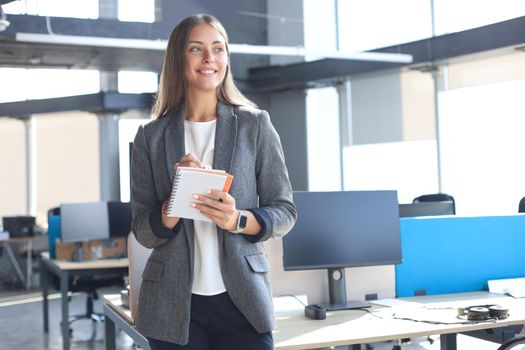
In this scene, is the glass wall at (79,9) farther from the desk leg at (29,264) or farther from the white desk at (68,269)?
the desk leg at (29,264)

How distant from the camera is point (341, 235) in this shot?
308cm

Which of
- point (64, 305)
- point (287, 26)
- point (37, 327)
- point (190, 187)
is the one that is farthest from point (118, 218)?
point (190, 187)

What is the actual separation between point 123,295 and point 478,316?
162 cm

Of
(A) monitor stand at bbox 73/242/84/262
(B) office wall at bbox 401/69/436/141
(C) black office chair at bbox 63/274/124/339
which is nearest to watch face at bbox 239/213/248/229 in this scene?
(A) monitor stand at bbox 73/242/84/262

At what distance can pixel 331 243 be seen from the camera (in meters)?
3.06

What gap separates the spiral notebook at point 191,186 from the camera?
1.54 m

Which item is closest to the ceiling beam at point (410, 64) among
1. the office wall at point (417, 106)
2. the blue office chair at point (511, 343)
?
the office wall at point (417, 106)

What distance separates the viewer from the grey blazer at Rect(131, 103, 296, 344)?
159 cm

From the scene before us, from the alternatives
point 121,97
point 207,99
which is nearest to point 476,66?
point 121,97

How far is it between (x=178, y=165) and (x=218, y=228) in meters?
0.17

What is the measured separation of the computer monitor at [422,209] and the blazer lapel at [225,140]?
8.73ft

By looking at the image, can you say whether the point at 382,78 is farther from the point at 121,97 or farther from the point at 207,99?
Result: the point at 207,99

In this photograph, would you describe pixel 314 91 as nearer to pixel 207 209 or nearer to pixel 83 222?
pixel 83 222

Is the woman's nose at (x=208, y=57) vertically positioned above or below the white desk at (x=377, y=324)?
above
